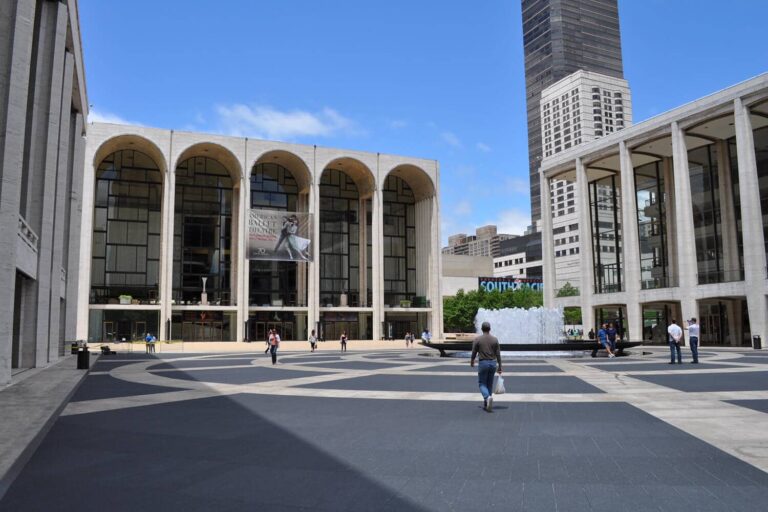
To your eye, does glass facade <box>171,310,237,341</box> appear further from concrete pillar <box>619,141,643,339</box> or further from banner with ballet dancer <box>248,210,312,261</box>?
concrete pillar <box>619,141,643,339</box>

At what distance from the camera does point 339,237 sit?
72125 millimetres

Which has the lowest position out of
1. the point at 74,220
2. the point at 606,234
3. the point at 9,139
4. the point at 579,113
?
the point at 9,139

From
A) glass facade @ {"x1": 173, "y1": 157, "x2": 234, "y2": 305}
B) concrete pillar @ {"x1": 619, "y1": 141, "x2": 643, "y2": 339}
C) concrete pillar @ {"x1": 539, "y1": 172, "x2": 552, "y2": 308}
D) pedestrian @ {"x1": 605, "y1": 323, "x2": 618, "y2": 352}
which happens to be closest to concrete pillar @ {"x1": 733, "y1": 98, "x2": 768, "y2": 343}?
concrete pillar @ {"x1": 619, "y1": 141, "x2": 643, "y2": 339}

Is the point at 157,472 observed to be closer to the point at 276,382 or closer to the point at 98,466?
the point at 98,466

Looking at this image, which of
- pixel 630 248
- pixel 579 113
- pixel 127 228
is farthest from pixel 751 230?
pixel 579 113

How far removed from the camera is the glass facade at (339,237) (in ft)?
234

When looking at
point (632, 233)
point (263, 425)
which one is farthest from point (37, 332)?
point (632, 233)

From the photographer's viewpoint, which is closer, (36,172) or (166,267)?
(36,172)

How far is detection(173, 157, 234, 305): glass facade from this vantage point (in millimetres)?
64875

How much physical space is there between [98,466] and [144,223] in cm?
6199

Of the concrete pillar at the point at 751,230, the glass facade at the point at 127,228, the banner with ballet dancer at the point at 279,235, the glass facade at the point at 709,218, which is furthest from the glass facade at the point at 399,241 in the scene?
the concrete pillar at the point at 751,230

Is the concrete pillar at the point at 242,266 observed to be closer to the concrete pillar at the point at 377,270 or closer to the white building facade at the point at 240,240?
the white building facade at the point at 240,240

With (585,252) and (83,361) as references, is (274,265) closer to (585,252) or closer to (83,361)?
(585,252)

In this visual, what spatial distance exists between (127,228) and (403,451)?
62825mm
